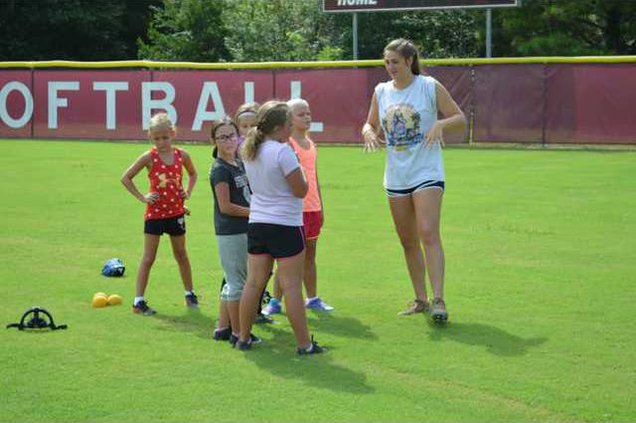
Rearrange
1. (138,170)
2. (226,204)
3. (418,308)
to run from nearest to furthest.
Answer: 1. (226,204)
2. (418,308)
3. (138,170)

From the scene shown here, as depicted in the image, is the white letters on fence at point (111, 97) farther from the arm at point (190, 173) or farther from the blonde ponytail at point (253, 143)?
the blonde ponytail at point (253, 143)

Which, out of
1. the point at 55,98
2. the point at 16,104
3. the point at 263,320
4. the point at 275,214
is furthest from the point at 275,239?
the point at 16,104

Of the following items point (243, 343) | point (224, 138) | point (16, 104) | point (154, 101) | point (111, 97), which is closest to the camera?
point (243, 343)

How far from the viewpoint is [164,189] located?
324 inches

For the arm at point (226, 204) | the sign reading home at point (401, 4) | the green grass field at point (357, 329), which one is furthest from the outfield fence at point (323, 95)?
the arm at point (226, 204)

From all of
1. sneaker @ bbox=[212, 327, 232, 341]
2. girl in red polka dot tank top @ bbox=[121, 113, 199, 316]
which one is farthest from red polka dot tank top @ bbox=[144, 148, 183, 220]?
sneaker @ bbox=[212, 327, 232, 341]

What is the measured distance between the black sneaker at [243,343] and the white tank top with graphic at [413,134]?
1.64m

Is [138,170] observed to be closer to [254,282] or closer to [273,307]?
[273,307]

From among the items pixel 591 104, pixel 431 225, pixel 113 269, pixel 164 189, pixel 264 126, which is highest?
pixel 591 104

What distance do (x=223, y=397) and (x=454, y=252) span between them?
514cm

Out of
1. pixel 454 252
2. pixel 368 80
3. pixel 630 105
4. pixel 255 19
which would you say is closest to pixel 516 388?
pixel 454 252

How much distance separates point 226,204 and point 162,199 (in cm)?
131

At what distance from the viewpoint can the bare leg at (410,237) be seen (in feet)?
26.0

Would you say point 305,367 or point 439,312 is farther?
point 439,312
